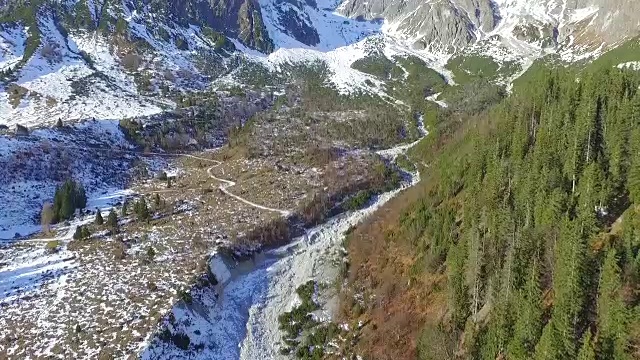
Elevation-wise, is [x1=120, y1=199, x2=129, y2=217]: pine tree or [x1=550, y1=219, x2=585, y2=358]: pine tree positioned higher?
[x1=120, y1=199, x2=129, y2=217]: pine tree

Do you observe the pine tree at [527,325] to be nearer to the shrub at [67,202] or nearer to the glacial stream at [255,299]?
the glacial stream at [255,299]

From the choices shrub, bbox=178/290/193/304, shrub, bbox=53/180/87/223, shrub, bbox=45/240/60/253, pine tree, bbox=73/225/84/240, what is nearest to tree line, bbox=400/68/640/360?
shrub, bbox=178/290/193/304

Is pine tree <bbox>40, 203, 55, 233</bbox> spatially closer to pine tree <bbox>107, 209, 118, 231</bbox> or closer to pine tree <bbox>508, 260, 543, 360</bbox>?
pine tree <bbox>107, 209, 118, 231</bbox>

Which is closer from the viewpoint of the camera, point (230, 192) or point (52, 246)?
point (52, 246)

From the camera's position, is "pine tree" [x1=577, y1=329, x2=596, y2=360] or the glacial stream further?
the glacial stream

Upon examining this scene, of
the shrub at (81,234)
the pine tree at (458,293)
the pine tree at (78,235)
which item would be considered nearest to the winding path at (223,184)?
the shrub at (81,234)

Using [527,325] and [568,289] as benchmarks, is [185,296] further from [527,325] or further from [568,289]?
[568,289]

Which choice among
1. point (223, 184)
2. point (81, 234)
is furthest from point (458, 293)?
point (223, 184)

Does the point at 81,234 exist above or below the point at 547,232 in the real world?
above
